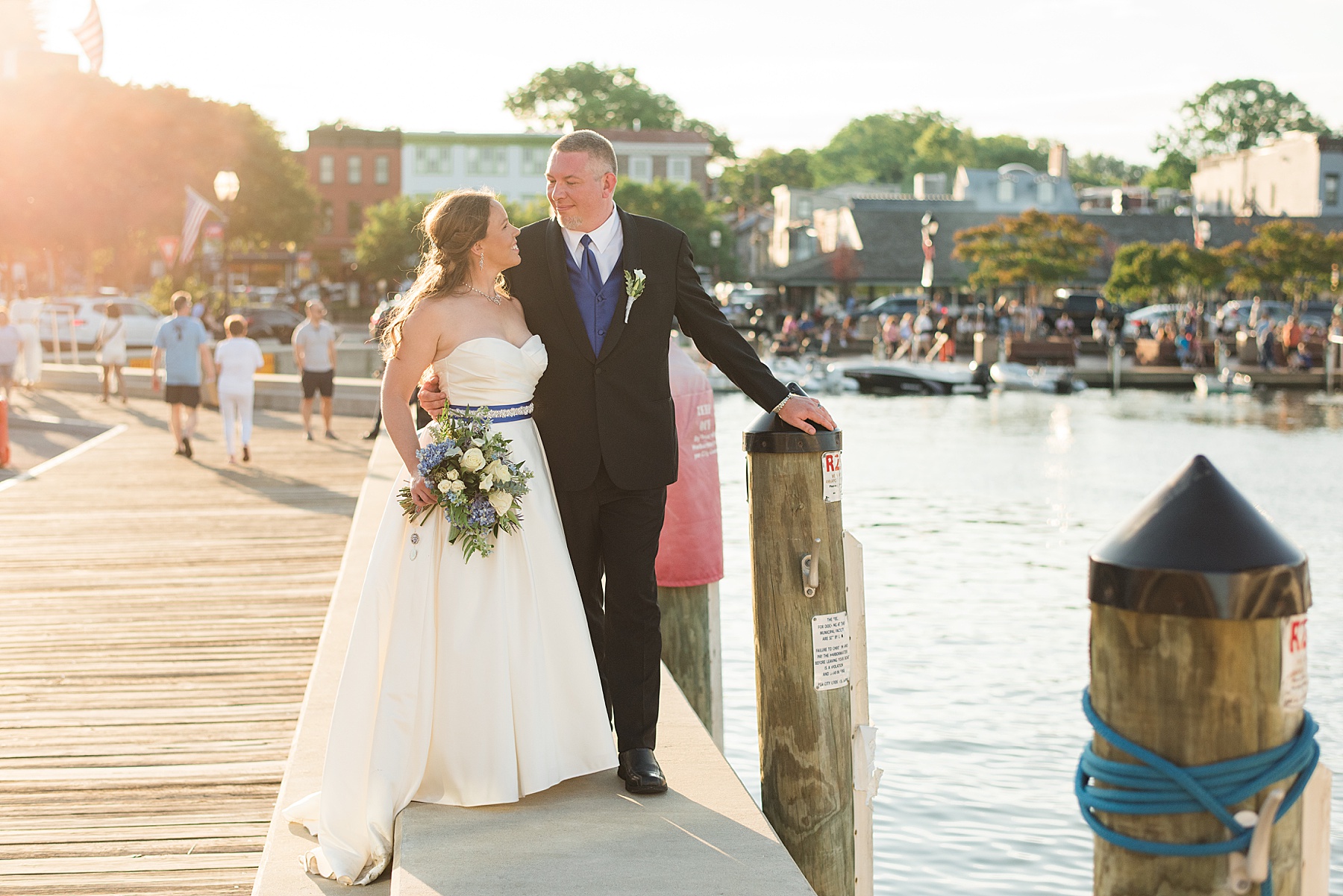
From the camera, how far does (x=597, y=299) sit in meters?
4.29

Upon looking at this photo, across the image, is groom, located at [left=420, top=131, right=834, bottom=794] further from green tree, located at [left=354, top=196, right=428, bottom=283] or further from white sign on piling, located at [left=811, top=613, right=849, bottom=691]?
green tree, located at [left=354, top=196, right=428, bottom=283]

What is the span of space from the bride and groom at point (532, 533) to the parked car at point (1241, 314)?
4675 centimetres

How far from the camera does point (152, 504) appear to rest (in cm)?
1270

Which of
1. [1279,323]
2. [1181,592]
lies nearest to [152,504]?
[1181,592]

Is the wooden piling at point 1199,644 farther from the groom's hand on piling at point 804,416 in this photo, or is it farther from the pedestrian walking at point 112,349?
the pedestrian walking at point 112,349

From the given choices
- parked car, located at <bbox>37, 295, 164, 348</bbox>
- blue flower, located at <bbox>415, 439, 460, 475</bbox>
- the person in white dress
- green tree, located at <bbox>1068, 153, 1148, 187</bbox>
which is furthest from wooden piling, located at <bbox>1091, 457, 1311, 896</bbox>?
green tree, located at <bbox>1068, 153, 1148, 187</bbox>

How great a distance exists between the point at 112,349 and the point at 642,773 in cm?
2272

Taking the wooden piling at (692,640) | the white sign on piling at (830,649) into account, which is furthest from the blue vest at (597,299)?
the wooden piling at (692,640)

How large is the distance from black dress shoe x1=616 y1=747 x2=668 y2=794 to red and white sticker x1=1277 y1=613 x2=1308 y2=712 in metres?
2.29

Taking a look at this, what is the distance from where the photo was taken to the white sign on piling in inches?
159

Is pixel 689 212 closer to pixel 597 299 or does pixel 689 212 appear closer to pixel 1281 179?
pixel 1281 179

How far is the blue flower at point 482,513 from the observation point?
393 centimetres

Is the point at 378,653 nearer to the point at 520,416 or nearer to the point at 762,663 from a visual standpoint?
the point at 520,416

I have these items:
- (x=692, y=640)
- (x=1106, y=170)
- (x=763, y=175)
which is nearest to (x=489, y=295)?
(x=692, y=640)
